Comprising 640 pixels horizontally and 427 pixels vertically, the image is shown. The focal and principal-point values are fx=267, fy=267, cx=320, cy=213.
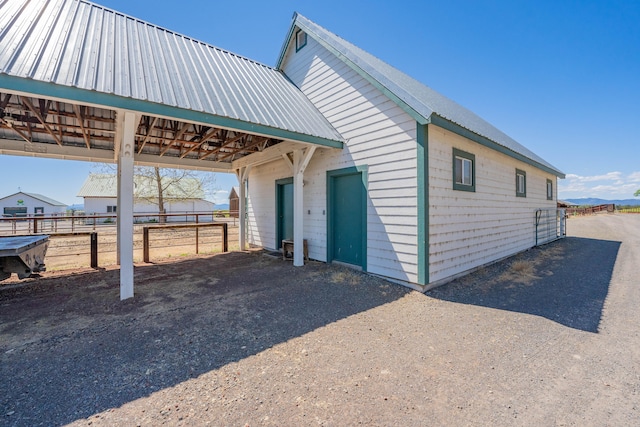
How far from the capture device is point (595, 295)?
15.6 feet

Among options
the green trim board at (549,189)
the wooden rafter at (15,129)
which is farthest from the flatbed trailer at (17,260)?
the green trim board at (549,189)

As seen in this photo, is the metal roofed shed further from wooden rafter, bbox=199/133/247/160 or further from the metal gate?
the metal gate

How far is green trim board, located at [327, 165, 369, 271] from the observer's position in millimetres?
5910

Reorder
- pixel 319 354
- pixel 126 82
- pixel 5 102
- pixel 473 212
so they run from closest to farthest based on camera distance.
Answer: pixel 319 354, pixel 126 82, pixel 5 102, pixel 473 212

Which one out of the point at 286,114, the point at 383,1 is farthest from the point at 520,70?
the point at 286,114

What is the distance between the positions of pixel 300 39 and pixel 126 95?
6081 mm

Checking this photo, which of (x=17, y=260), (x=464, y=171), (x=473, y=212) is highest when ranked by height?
(x=464, y=171)

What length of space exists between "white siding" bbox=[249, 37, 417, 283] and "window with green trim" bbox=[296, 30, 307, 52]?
175mm

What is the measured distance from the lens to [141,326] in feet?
11.5

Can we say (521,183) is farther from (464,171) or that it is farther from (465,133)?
(465,133)

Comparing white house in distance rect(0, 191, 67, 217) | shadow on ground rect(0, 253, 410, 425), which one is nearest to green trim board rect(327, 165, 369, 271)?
shadow on ground rect(0, 253, 410, 425)

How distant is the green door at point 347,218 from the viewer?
6.10 metres

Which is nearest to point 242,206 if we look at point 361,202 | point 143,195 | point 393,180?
point 361,202

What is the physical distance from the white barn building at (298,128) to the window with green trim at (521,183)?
40 cm
